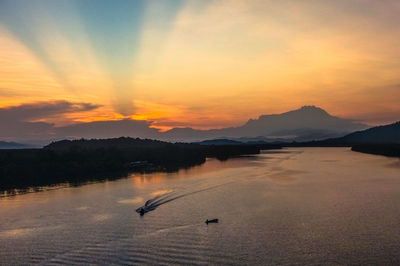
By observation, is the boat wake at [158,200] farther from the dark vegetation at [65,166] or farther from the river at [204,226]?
the dark vegetation at [65,166]

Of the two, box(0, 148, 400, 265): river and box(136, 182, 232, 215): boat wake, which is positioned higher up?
box(136, 182, 232, 215): boat wake

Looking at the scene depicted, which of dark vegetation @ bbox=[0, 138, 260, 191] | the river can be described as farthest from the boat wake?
dark vegetation @ bbox=[0, 138, 260, 191]

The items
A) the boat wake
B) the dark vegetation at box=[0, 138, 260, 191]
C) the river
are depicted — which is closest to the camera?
the river

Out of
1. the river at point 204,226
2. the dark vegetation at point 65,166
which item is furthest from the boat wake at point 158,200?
the dark vegetation at point 65,166

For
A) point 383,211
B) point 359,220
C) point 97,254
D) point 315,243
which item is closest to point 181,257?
point 97,254

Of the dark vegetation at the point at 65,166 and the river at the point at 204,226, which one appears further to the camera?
the dark vegetation at the point at 65,166

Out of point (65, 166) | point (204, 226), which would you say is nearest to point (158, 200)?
point (204, 226)

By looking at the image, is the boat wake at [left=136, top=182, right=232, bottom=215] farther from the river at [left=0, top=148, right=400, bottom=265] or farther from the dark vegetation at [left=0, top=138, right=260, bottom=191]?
the dark vegetation at [left=0, top=138, right=260, bottom=191]

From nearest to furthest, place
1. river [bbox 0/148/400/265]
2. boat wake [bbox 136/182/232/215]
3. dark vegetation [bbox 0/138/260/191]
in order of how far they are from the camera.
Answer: river [bbox 0/148/400/265] → boat wake [bbox 136/182/232/215] → dark vegetation [bbox 0/138/260/191]

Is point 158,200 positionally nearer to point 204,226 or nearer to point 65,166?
point 204,226
